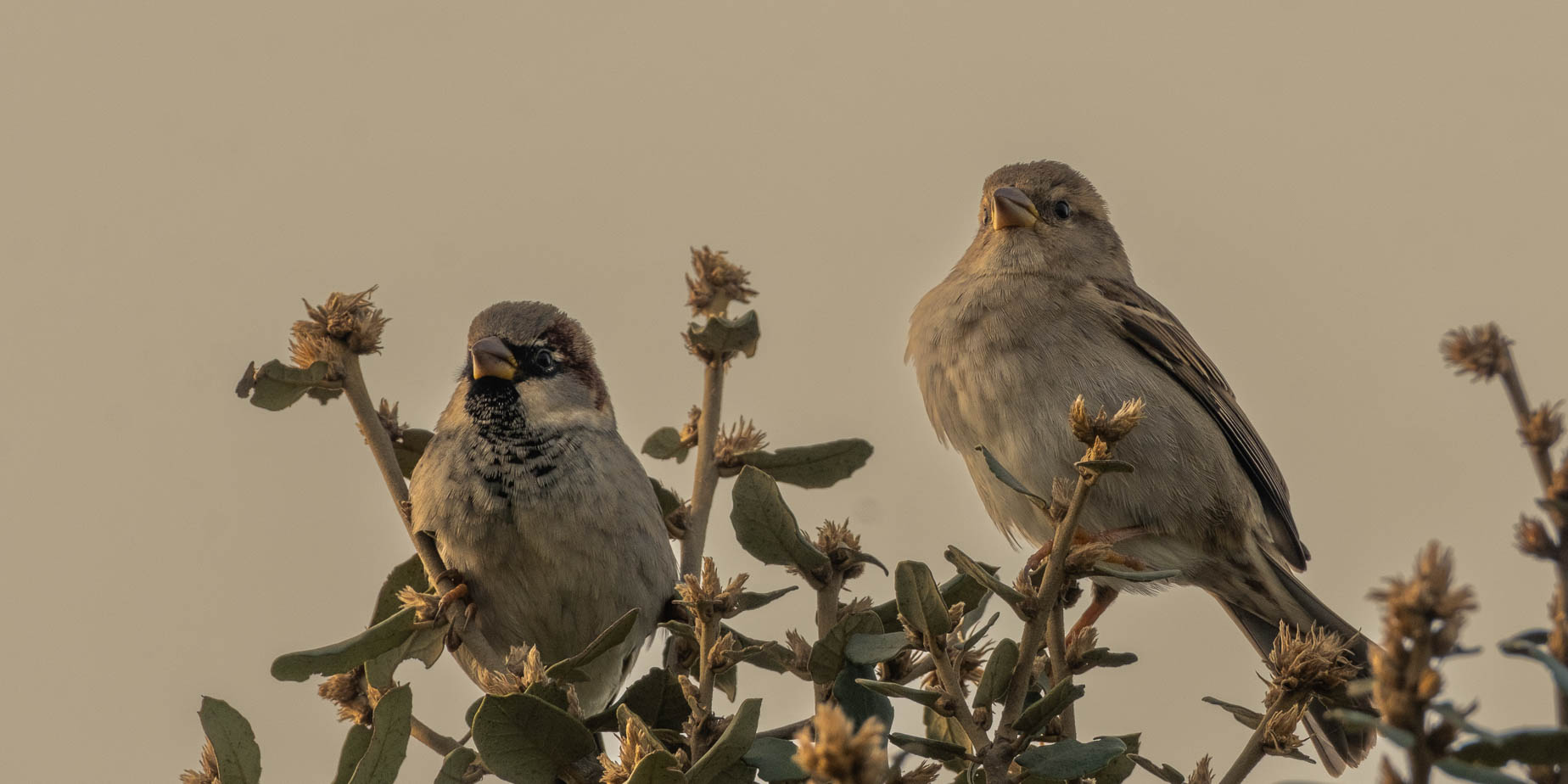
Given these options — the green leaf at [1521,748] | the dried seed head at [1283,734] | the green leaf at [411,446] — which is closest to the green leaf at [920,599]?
the dried seed head at [1283,734]

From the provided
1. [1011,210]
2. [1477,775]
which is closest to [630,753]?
[1477,775]

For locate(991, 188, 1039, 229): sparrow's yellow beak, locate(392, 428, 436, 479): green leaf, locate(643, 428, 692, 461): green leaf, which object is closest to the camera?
locate(643, 428, 692, 461): green leaf

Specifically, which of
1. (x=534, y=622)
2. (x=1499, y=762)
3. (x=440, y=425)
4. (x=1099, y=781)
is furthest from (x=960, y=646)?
(x=440, y=425)

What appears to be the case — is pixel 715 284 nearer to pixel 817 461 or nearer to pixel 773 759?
pixel 817 461

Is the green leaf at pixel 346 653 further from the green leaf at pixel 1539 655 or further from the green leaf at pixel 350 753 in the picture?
the green leaf at pixel 1539 655

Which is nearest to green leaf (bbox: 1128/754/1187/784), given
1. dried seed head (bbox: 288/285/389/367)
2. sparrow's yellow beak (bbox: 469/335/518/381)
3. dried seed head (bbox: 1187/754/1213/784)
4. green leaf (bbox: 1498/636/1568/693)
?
dried seed head (bbox: 1187/754/1213/784)

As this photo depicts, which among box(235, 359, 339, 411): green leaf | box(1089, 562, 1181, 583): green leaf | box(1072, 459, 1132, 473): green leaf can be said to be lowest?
box(1072, 459, 1132, 473): green leaf

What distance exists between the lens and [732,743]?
162 cm

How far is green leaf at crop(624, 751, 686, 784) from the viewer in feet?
4.89

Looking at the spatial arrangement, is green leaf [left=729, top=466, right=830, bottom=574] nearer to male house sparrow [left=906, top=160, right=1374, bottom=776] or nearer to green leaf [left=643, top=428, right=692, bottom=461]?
green leaf [left=643, top=428, right=692, bottom=461]

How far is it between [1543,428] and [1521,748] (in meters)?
0.22

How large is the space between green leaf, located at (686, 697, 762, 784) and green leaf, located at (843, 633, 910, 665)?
19 cm

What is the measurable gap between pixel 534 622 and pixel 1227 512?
1.64 m

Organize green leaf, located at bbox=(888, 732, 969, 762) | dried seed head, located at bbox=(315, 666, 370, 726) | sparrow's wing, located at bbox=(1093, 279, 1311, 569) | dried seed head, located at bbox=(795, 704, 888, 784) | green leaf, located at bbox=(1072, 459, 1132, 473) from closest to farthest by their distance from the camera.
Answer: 1. dried seed head, located at bbox=(795, 704, 888, 784)
2. green leaf, located at bbox=(1072, 459, 1132, 473)
3. green leaf, located at bbox=(888, 732, 969, 762)
4. dried seed head, located at bbox=(315, 666, 370, 726)
5. sparrow's wing, located at bbox=(1093, 279, 1311, 569)
